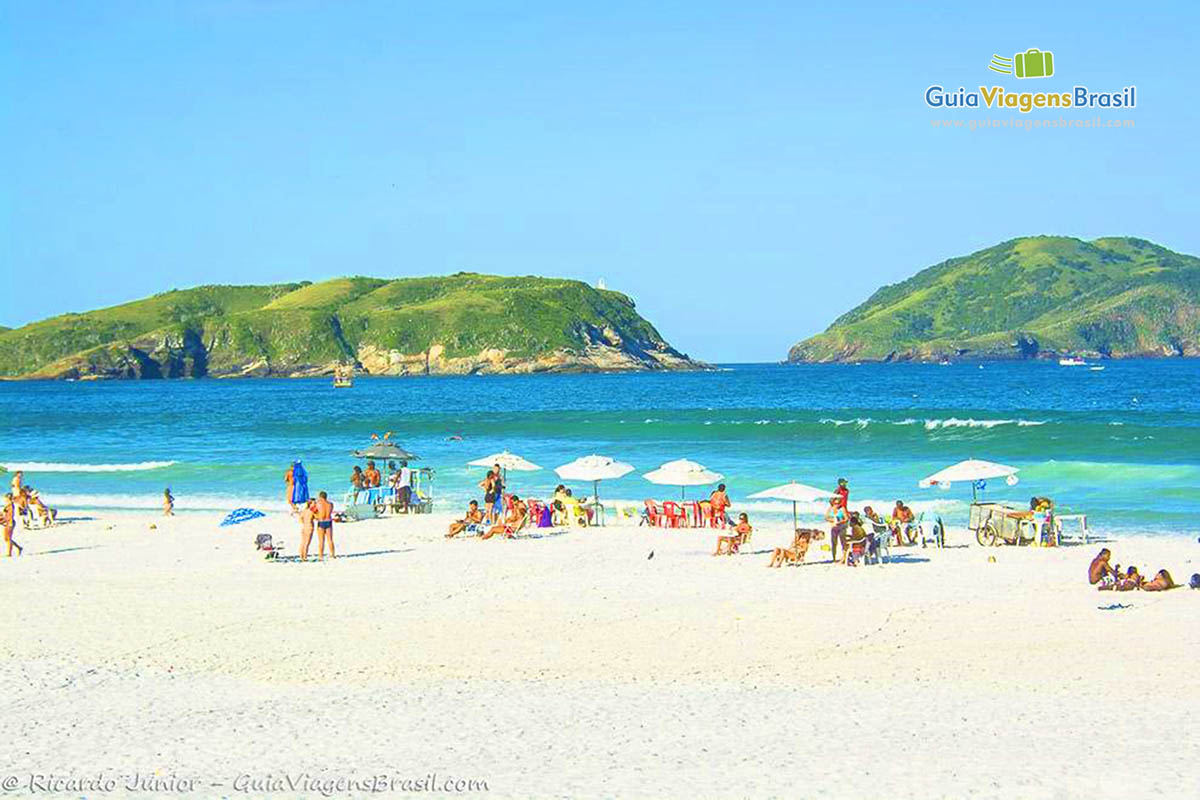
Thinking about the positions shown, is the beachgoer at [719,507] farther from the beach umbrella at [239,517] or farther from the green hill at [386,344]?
the green hill at [386,344]

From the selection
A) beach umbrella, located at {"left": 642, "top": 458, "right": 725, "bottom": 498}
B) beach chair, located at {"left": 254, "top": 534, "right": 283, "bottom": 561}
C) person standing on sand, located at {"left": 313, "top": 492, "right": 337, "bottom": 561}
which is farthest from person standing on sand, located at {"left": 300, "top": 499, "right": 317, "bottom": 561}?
beach umbrella, located at {"left": 642, "top": 458, "right": 725, "bottom": 498}

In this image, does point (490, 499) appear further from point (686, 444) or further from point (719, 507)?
point (686, 444)

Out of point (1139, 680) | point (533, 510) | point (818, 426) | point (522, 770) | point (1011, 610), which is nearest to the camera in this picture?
point (522, 770)

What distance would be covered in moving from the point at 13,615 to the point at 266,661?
502cm

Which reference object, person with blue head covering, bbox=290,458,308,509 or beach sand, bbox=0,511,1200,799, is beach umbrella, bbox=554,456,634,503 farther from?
person with blue head covering, bbox=290,458,308,509

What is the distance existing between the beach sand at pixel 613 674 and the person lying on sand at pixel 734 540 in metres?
0.44

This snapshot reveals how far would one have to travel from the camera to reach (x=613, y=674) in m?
12.7

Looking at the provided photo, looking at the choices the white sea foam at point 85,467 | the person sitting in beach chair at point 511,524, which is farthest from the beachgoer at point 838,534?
the white sea foam at point 85,467

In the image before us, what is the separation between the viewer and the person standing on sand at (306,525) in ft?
68.6

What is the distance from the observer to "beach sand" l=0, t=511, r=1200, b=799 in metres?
9.36

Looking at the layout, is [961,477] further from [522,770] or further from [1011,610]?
[522,770]

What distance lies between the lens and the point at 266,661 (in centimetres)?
1334

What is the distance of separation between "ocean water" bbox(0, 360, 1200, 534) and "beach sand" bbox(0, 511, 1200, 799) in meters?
9.91

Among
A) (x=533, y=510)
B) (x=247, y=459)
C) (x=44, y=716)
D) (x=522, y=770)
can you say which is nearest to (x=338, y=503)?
(x=533, y=510)
